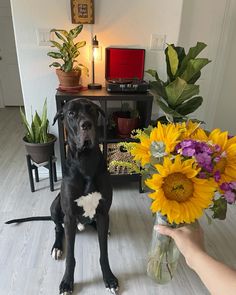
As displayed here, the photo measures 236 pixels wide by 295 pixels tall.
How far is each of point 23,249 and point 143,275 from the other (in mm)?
783

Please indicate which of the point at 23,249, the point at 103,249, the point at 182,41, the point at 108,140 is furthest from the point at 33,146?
the point at 182,41

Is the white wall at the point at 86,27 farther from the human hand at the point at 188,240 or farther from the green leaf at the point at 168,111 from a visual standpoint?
the human hand at the point at 188,240

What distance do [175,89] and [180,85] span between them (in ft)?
0.12

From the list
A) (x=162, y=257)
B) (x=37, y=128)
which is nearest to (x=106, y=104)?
(x=37, y=128)

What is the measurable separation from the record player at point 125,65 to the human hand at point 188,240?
134cm

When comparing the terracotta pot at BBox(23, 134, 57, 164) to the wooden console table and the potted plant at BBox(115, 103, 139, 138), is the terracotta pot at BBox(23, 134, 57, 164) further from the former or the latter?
the potted plant at BBox(115, 103, 139, 138)

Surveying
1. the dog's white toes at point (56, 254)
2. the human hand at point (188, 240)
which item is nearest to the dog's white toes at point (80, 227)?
the dog's white toes at point (56, 254)

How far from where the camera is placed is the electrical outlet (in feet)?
6.56

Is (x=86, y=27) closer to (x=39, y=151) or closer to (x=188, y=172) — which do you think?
(x=39, y=151)

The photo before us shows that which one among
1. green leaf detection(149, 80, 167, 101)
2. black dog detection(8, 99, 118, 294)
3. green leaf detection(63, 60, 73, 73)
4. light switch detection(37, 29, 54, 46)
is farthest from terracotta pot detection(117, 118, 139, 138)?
light switch detection(37, 29, 54, 46)

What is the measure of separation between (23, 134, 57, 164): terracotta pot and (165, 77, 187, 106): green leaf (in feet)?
3.53

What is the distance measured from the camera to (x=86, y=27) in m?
1.92

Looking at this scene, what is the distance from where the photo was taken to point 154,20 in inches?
76.7

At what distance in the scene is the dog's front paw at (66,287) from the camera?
1244mm
